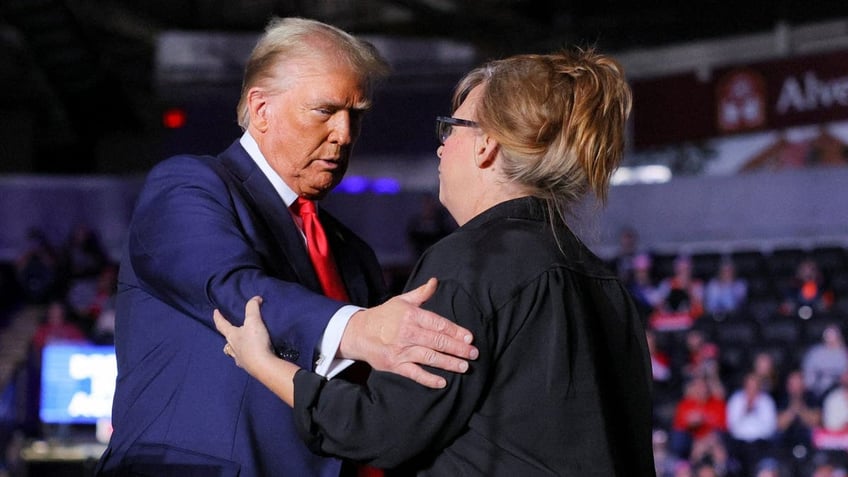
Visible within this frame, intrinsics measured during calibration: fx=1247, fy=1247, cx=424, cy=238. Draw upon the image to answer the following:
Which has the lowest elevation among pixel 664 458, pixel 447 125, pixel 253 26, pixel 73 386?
pixel 664 458

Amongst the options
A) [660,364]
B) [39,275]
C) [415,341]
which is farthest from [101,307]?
[415,341]

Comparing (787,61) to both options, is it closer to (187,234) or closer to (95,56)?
(95,56)

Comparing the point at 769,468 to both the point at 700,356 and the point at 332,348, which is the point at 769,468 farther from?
the point at 332,348

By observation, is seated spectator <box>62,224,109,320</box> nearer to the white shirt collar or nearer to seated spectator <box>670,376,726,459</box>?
seated spectator <box>670,376,726,459</box>

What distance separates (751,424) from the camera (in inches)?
372

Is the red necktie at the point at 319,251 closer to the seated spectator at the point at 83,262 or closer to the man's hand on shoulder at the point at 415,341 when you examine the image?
the man's hand on shoulder at the point at 415,341

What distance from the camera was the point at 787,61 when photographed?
42.3 feet

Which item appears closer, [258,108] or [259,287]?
[259,287]

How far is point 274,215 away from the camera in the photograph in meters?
2.25

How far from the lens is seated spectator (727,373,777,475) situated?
30.5 ft

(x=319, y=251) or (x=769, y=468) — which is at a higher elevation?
(x=319, y=251)

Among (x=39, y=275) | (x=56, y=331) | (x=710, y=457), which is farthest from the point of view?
(x=39, y=275)

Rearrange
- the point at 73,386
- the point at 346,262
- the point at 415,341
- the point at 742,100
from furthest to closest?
the point at 742,100, the point at 73,386, the point at 346,262, the point at 415,341

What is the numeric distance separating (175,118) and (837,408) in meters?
9.28
